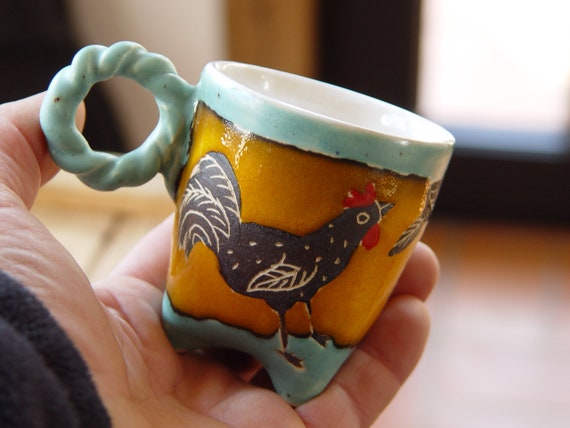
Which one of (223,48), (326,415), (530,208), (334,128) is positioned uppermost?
(334,128)

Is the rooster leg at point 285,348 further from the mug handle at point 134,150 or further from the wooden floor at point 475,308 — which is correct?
the wooden floor at point 475,308

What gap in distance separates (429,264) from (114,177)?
0.28 m

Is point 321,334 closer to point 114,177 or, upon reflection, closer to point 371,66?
point 114,177

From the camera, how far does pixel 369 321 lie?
544mm

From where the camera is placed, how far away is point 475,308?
1086mm

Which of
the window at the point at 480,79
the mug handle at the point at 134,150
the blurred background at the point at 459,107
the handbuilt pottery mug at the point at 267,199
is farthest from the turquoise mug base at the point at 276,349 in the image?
the window at the point at 480,79

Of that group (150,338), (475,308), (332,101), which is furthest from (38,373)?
(475,308)

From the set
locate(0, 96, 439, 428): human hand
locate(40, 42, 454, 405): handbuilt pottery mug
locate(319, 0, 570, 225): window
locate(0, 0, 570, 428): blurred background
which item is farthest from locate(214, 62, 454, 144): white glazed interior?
locate(319, 0, 570, 225): window

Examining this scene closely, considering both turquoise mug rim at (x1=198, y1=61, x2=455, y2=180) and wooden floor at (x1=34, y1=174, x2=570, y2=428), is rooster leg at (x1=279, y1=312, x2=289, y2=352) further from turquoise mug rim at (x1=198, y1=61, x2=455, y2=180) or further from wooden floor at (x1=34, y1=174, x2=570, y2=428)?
wooden floor at (x1=34, y1=174, x2=570, y2=428)

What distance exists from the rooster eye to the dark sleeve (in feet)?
0.60

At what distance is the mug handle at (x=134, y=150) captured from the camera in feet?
1.57

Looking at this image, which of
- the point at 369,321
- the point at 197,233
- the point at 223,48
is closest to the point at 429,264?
the point at 369,321

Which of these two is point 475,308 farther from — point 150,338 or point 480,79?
point 150,338

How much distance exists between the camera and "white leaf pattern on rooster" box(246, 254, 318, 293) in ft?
1.59
